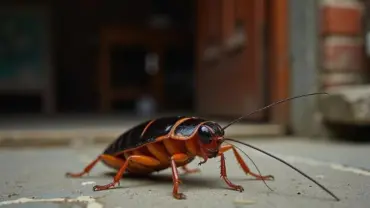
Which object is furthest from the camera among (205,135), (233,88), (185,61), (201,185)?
(185,61)

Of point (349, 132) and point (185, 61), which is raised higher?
point (185, 61)

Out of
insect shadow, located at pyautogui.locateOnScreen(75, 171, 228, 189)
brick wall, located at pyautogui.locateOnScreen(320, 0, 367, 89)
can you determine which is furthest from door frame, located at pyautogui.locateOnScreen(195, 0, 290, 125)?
insect shadow, located at pyautogui.locateOnScreen(75, 171, 228, 189)

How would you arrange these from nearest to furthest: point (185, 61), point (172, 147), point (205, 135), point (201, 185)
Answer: point (205, 135) → point (172, 147) → point (201, 185) → point (185, 61)

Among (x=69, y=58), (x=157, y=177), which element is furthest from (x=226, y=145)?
(x=69, y=58)

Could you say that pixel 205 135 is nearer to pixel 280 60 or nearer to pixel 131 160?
pixel 131 160

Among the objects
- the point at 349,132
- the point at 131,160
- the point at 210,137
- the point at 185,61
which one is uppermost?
the point at 185,61

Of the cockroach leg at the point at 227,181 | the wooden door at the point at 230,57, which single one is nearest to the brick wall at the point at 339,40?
the wooden door at the point at 230,57

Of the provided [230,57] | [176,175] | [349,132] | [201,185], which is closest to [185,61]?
[230,57]
